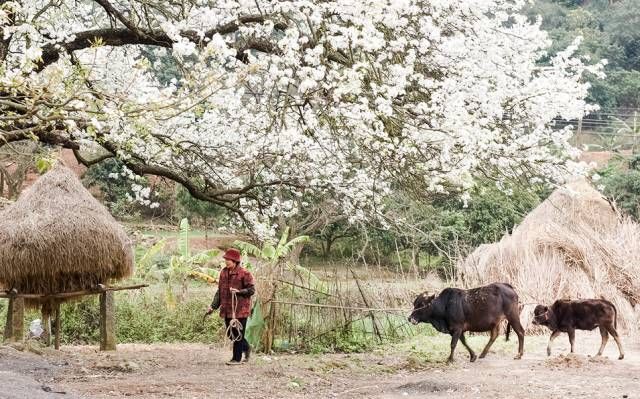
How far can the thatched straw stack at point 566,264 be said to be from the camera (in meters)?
17.0

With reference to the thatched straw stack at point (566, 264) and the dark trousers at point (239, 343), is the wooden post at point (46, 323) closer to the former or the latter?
the dark trousers at point (239, 343)

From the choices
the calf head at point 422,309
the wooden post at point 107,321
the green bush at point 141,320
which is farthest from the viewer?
the green bush at point 141,320

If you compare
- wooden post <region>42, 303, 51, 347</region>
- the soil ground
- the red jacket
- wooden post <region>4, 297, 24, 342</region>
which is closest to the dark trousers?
the red jacket

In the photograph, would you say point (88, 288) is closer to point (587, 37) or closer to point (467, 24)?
point (467, 24)

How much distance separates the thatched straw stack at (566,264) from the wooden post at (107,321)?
7377 millimetres

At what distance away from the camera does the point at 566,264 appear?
695 inches

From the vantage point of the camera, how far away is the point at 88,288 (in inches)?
502

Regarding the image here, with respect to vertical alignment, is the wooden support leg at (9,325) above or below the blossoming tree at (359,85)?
below

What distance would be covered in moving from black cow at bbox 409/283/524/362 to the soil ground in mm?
477

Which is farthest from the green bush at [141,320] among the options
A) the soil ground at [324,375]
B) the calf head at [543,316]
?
the calf head at [543,316]

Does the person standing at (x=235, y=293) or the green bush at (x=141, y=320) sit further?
the green bush at (x=141, y=320)

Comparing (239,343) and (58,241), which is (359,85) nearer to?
(239,343)

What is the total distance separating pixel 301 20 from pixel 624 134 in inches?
1374

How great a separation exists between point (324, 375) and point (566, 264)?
8.32 meters
